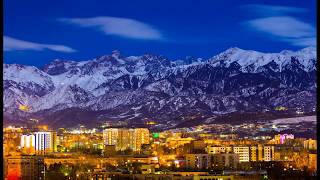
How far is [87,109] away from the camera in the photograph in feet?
22.5

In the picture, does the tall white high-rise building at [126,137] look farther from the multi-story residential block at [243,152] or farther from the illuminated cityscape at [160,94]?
the multi-story residential block at [243,152]

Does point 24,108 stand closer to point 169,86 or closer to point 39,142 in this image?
point 39,142

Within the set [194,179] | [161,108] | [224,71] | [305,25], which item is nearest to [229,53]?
[224,71]

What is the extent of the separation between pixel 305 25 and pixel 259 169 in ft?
7.88

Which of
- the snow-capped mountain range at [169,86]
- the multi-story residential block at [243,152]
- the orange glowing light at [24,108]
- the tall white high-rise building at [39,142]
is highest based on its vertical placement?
the snow-capped mountain range at [169,86]

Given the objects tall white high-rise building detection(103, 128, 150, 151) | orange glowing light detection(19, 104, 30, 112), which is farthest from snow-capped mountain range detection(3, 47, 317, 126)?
orange glowing light detection(19, 104, 30, 112)

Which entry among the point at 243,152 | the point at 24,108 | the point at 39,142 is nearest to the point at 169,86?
the point at 243,152

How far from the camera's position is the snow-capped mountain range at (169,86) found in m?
6.58

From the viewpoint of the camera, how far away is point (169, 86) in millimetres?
7832

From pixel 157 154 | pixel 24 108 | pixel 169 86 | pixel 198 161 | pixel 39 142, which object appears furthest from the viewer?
pixel 169 86

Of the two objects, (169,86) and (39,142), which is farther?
(169,86)

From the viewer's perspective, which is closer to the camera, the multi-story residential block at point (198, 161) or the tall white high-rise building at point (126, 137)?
the multi-story residential block at point (198, 161)

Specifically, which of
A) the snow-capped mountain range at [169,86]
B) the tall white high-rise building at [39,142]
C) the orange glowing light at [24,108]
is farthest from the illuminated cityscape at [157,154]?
the orange glowing light at [24,108]

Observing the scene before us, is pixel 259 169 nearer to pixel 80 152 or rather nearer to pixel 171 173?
pixel 171 173
